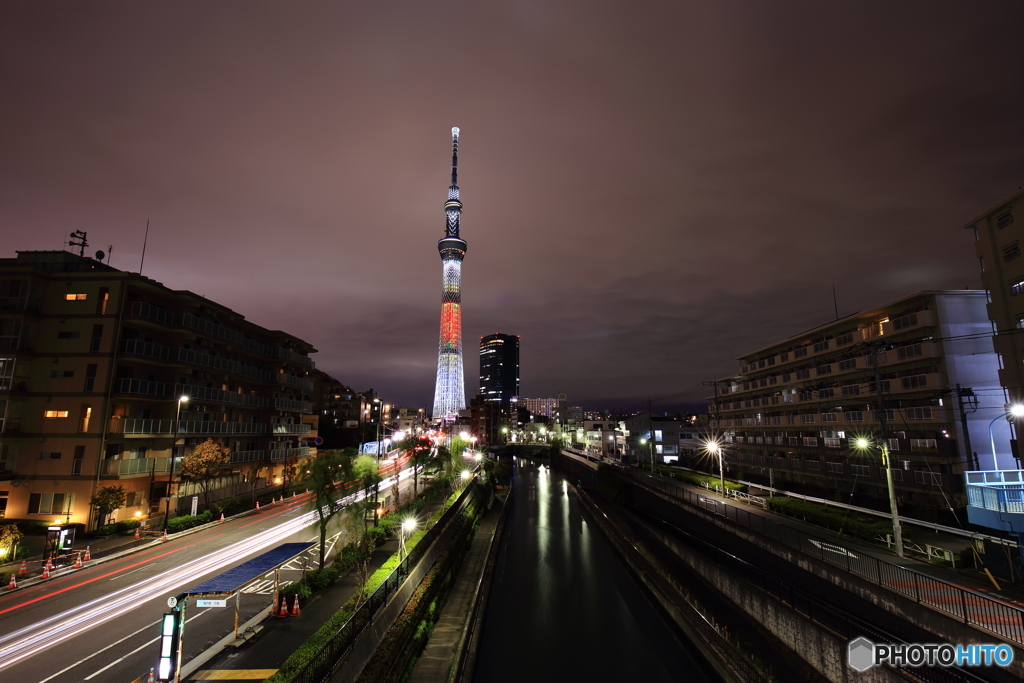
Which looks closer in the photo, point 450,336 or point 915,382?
point 915,382

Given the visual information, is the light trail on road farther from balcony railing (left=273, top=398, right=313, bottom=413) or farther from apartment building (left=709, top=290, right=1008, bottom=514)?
apartment building (left=709, top=290, right=1008, bottom=514)

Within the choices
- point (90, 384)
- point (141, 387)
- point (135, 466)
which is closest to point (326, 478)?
point (135, 466)

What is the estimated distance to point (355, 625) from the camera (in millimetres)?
10539

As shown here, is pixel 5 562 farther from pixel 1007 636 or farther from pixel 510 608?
pixel 1007 636

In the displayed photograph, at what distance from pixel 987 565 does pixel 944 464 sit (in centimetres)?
1512

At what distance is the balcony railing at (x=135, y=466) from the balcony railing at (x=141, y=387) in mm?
3627

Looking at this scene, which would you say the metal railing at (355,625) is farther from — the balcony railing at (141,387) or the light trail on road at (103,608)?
the balcony railing at (141,387)

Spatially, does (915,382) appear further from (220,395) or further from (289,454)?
(289,454)

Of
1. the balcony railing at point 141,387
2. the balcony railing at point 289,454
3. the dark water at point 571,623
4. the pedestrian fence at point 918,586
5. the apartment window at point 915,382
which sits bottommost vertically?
the dark water at point 571,623

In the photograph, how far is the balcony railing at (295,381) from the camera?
127 feet

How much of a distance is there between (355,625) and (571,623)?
529 inches

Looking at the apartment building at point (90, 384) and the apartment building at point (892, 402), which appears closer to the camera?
the apartment building at point (90, 384)

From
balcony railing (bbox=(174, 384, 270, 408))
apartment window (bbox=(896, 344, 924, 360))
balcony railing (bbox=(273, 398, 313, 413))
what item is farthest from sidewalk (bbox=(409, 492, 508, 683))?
apartment window (bbox=(896, 344, 924, 360))

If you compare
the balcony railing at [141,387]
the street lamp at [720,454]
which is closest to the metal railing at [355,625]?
the balcony railing at [141,387]
